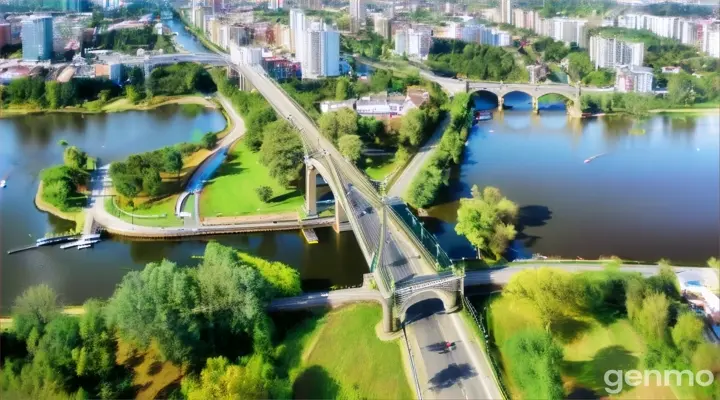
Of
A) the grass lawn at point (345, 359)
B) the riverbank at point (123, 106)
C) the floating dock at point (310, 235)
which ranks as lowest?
the grass lawn at point (345, 359)

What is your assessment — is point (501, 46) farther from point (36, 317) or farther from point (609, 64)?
point (36, 317)

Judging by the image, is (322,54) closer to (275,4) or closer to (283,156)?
A: (283,156)

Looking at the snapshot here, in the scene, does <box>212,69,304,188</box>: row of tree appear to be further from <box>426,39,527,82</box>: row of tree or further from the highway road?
<box>426,39,527,82</box>: row of tree

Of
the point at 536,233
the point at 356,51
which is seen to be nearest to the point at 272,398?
the point at 536,233

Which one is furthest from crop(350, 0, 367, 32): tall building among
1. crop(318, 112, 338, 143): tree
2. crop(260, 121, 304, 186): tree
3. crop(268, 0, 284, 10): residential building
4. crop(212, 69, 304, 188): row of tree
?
crop(260, 121, 304, 186): tree

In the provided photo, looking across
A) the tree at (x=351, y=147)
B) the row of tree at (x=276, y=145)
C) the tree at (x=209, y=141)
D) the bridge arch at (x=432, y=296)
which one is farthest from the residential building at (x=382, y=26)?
the bridge arch at (x=432, y=296)

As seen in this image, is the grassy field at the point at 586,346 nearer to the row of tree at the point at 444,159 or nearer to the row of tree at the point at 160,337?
the row of tree at the point at 160,337

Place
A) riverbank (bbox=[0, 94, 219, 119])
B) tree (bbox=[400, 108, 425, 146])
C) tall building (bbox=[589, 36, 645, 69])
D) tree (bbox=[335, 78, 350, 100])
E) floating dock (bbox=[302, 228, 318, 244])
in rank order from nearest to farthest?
floating dock (bbox=[302, 228, 318, 244]) < tree (bbox=[400, 108, 425, 146]) < tree (bbox=[335, 78, 350, 100]) < riverbank (bbox=[0, 94, 219, 119]) < tall building (bbox=[589, 36, 645, 69])
